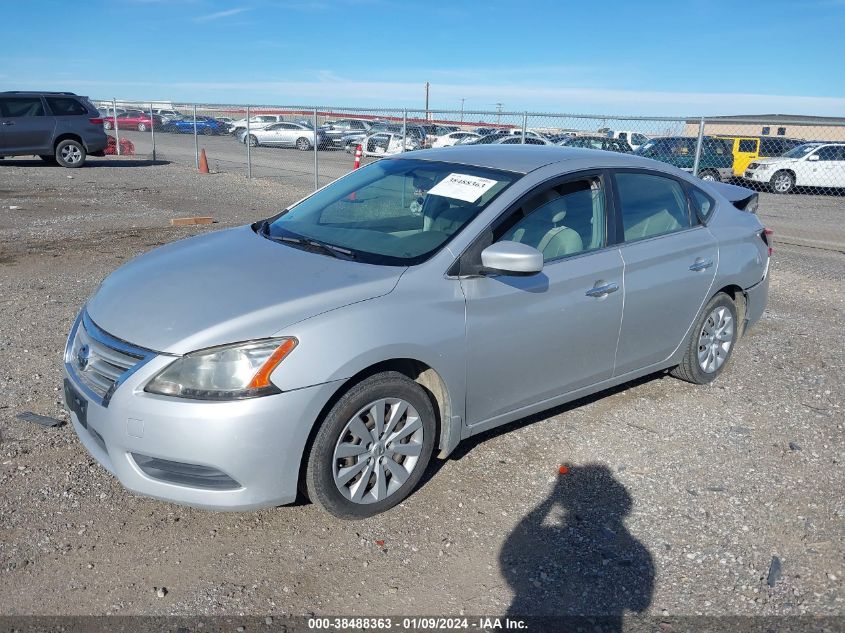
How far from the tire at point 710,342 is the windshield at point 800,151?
19179mm

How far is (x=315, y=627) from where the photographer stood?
2.76 m

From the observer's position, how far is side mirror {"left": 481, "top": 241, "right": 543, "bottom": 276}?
3416 millimetres

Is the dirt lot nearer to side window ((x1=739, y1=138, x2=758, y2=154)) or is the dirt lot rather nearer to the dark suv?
the dark suv

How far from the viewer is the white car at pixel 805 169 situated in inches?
837

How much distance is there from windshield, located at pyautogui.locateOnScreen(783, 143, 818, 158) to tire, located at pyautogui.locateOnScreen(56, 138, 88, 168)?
67.7 feet

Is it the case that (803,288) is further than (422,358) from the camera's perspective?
Yes

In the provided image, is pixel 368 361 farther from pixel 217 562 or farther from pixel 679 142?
pixel 679 142

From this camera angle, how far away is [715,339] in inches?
205

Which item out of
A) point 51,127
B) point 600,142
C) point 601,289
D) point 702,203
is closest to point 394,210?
point 601,289

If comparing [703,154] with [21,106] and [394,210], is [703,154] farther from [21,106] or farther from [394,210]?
[394,210]

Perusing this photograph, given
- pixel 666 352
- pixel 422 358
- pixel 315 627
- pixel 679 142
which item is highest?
pixel 679 142

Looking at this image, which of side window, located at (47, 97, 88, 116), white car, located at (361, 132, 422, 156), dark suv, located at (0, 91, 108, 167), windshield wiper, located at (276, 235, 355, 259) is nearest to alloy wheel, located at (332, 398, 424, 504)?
windshield wiper, located at (276, 235, 355, 259)

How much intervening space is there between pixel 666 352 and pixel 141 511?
3332mm

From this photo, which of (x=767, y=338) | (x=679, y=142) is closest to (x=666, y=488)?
(x=767, y=338)
